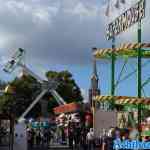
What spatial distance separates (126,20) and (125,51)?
2.37m

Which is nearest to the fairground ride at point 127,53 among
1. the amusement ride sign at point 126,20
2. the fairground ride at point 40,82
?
the amusement ride sign at point 126,20

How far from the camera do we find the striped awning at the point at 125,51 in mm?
35688

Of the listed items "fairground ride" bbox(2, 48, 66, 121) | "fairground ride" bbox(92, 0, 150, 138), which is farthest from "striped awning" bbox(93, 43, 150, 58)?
"fairground ride" bbox(2, 48, 66, 121)

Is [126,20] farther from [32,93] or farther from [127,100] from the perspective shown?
[32,93]

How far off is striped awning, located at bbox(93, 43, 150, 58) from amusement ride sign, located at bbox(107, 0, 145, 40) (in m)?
1.51

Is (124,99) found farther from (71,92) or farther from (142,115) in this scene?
(71,92)

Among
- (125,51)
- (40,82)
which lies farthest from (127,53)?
(40,82)

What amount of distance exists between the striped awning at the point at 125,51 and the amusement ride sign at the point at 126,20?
59.6 inches

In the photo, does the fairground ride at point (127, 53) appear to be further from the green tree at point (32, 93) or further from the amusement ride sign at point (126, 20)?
the green tree at point (32, 93)

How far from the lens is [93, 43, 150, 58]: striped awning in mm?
35688

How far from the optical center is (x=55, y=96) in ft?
296

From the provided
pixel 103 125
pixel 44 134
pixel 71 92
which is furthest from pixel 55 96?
pixel 103 125

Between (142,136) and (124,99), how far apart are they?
3.40m

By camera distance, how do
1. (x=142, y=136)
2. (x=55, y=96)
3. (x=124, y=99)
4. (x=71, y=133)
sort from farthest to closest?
(x=55, y=96) < (x=71, y=133) < (x=124, y=99) < (x=142, y=136)
